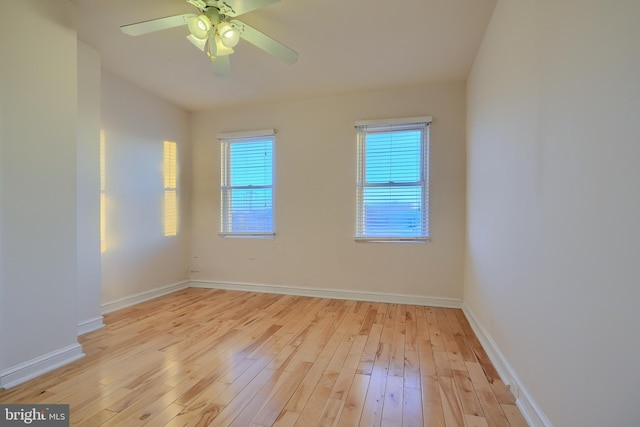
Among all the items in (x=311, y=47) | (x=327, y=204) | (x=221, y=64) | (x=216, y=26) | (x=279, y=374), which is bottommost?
(x=279, y=374)

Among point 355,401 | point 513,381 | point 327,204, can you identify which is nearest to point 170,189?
point 327,204

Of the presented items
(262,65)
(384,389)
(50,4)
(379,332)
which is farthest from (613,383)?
(50,4)

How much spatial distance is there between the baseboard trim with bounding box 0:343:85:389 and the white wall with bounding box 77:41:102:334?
1.75ft

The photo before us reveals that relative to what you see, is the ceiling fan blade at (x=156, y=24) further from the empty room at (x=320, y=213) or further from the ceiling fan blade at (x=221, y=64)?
the ceiling fan blade at (x=221, y=64)

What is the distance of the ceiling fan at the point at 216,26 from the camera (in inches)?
71.0

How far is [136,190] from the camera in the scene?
3.36 metres

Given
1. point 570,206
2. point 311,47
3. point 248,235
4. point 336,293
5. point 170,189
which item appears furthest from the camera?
point 248,235

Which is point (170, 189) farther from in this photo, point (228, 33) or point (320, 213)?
point (228, 33)

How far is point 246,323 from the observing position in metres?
2.80

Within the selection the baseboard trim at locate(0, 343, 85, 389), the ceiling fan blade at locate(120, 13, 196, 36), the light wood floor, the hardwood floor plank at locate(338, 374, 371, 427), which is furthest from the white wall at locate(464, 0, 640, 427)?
the baseboard trim at locate(0, 343, 85, 389)

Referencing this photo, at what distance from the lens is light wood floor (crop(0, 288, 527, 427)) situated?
1503 mm

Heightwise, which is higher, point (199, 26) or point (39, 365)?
point (199, 26)

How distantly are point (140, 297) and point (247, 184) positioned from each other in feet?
6.29

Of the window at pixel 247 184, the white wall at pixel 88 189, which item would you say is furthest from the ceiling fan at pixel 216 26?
the window at pixel 247 184
